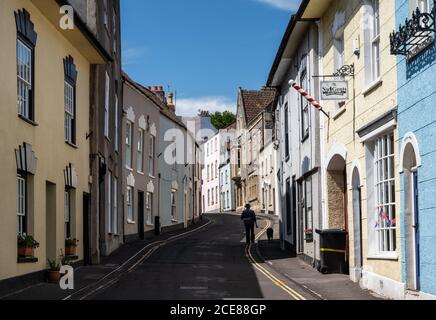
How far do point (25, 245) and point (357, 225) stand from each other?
7.12 meters

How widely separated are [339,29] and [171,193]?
24.1m

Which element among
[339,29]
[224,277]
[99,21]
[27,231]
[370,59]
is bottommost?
[224,277]

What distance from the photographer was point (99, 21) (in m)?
23.2

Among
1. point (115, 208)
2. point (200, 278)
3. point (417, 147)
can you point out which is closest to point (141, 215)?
point (115, 208)

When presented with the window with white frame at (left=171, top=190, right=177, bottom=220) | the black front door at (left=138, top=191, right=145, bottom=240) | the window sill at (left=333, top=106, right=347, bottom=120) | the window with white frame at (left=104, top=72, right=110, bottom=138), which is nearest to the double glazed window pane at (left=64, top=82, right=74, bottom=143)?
the window with white frame at (left=104, top=72, right=110, bottom=138)

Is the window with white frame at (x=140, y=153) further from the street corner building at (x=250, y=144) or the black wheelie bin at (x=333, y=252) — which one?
the street corner building at (x=250, y=144)

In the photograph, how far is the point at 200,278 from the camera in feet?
58.3

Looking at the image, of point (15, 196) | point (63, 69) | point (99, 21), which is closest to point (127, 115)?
point (99, 21)

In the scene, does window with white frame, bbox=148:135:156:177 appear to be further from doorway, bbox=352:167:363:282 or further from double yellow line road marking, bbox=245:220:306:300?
doorway, bbox=352:167:363:282

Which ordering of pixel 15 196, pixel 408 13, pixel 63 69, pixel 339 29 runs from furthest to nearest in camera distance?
pixel 63 69, pixel 339 29, pixel 15 196, pixel 408 13

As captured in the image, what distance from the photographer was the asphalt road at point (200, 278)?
1469 centimetres

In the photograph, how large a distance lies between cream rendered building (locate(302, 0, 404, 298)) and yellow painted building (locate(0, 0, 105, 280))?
640cm

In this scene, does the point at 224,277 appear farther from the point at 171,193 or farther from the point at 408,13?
the point at 171,193

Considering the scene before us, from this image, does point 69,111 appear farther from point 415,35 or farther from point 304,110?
point 415,35
